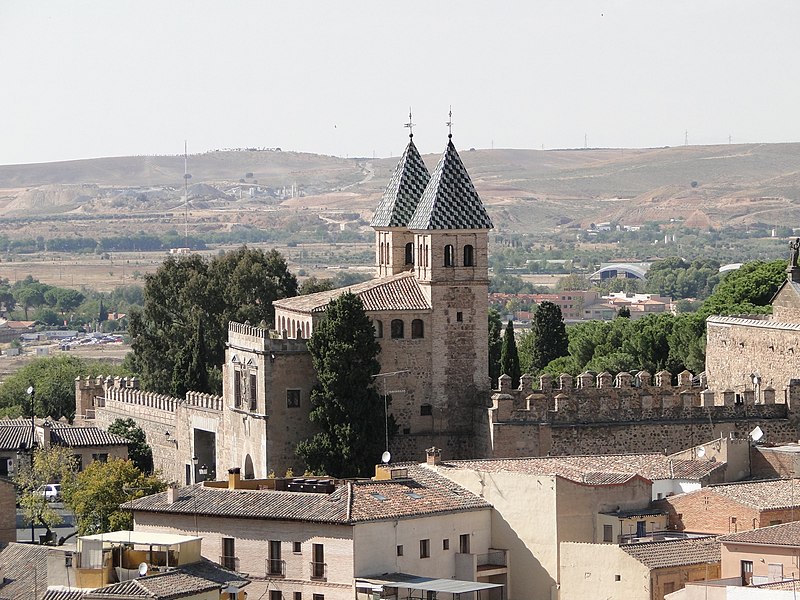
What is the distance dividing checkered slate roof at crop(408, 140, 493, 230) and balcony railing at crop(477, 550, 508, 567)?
46.9 ft

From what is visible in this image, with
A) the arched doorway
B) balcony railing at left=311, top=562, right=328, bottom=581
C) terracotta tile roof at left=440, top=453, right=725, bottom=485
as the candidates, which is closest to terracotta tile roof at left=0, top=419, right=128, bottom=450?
the arched doorway

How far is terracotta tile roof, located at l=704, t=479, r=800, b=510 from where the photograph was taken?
152 ft

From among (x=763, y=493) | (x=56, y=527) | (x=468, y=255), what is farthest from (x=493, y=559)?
(x=468, y=255)

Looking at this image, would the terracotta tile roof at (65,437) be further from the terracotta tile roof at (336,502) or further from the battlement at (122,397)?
the terracotta tile roof at (336,502)

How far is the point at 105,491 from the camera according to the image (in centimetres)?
5472

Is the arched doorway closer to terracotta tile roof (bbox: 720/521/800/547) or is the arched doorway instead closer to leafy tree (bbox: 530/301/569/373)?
terracotta tile roof (bbox: 720/521/800/547)

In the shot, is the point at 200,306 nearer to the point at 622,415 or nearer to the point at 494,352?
the point at 494,352

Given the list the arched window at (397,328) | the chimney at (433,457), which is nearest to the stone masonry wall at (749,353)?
the arched window at (397,328)

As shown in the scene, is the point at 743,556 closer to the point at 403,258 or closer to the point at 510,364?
the point at 403,258

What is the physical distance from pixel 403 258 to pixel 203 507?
18335 mm

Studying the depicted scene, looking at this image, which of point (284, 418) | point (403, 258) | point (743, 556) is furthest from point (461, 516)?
A: point (403, 258)

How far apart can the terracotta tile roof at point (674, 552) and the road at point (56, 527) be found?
14650 millimetres

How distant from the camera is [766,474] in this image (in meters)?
51.8

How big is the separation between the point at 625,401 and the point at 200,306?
2612 cm
